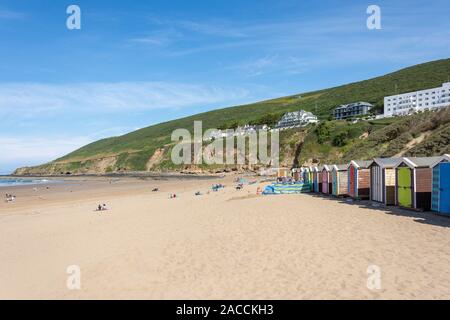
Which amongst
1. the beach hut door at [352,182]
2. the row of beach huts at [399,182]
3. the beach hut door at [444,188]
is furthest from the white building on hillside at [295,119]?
the beach hut door at [444,188]

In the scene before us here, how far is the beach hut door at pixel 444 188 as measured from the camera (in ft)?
41.0

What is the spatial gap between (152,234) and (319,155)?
54.4 metres

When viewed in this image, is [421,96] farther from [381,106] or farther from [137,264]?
[137,264]

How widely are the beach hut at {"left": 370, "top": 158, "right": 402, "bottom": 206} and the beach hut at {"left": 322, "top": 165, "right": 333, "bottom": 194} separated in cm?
527

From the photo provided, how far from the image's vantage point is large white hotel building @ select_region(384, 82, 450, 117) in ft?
254

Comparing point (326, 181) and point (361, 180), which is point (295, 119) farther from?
point (361, 180)

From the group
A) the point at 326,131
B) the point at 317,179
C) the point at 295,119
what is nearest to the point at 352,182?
the point at 317,179

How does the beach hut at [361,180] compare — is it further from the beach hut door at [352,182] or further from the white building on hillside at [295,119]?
the white building on hillside at [295,119]

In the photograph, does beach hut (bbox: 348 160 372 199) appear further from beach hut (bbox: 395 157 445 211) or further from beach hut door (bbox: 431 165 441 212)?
beach hut door (bbox: 431 165 441 212)

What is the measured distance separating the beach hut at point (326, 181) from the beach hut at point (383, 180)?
527cm

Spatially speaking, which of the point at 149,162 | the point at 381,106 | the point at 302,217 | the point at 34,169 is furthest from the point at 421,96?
the point at 34,169

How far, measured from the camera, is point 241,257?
9062 millimetres

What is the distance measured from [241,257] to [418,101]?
8328cm

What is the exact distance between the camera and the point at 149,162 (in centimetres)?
10788
